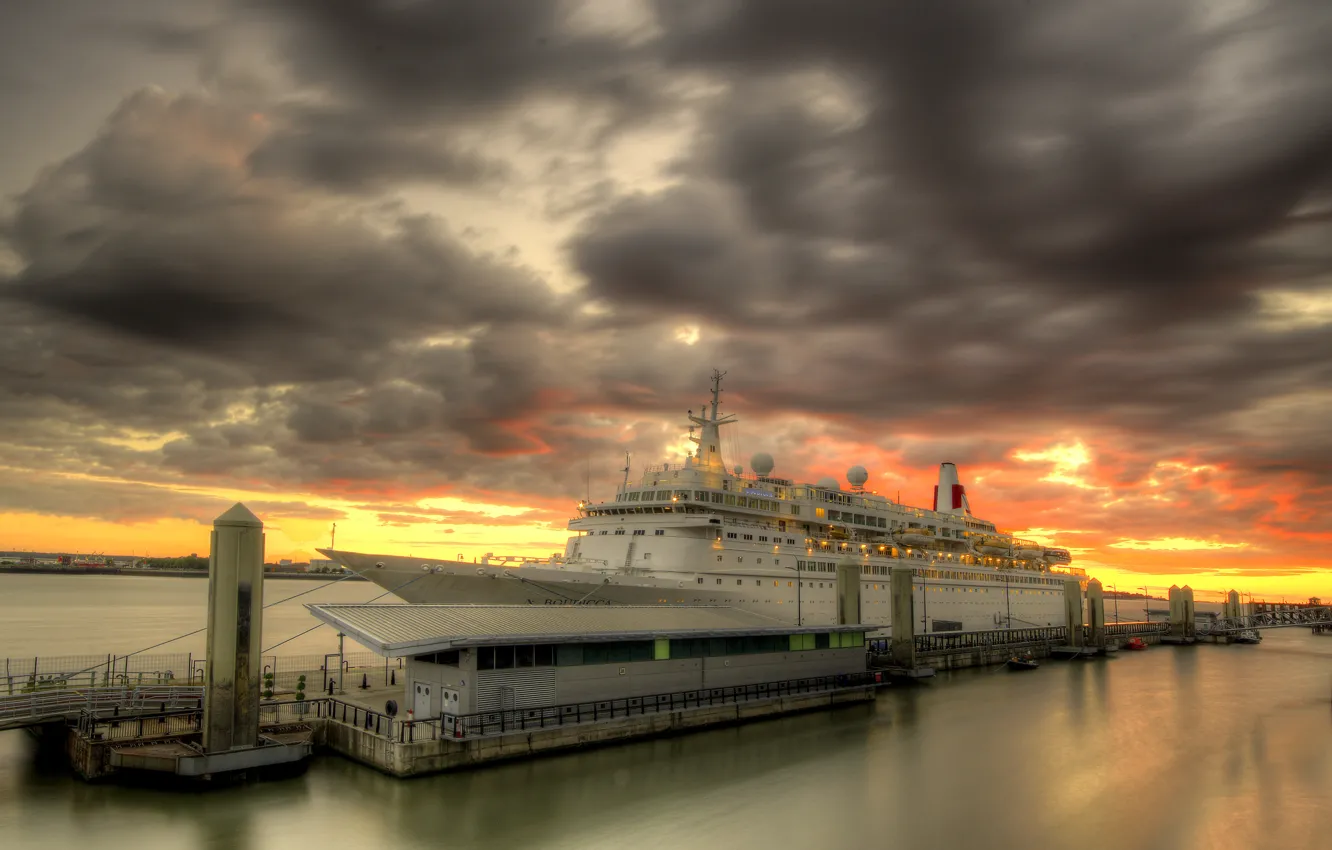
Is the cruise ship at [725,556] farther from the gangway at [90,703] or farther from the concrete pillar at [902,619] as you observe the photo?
the gangway at [90,703]

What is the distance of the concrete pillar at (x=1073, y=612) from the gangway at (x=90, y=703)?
2463 inches

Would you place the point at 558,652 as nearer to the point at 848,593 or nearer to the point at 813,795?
the point at 813,795

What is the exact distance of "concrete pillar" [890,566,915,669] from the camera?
47344 mm

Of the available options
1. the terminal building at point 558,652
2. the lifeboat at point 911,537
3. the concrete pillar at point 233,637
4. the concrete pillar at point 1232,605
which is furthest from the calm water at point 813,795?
the concrete pillar at point 1232,605

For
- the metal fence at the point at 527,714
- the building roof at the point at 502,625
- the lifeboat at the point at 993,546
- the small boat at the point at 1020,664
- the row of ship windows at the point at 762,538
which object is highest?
the row of ship windows at the point at 762,538

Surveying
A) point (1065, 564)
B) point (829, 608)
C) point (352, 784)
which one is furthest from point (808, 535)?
point (1065, 564)

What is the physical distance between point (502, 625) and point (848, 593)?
22.7 m

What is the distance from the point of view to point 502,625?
2697 centimetres

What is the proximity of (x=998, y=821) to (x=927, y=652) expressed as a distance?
1275 inches

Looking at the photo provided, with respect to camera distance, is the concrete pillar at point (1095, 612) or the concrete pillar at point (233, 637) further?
the concrete pillar at point (1095, 612)

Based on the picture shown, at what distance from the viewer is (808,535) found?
174ft

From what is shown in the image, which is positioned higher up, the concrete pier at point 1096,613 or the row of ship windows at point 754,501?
the row of ship windows at point 754,501

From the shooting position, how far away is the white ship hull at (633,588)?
118ft

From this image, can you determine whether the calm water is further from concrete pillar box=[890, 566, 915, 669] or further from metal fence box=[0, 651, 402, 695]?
concrete pillar box=[890, 566, 915, 669]
